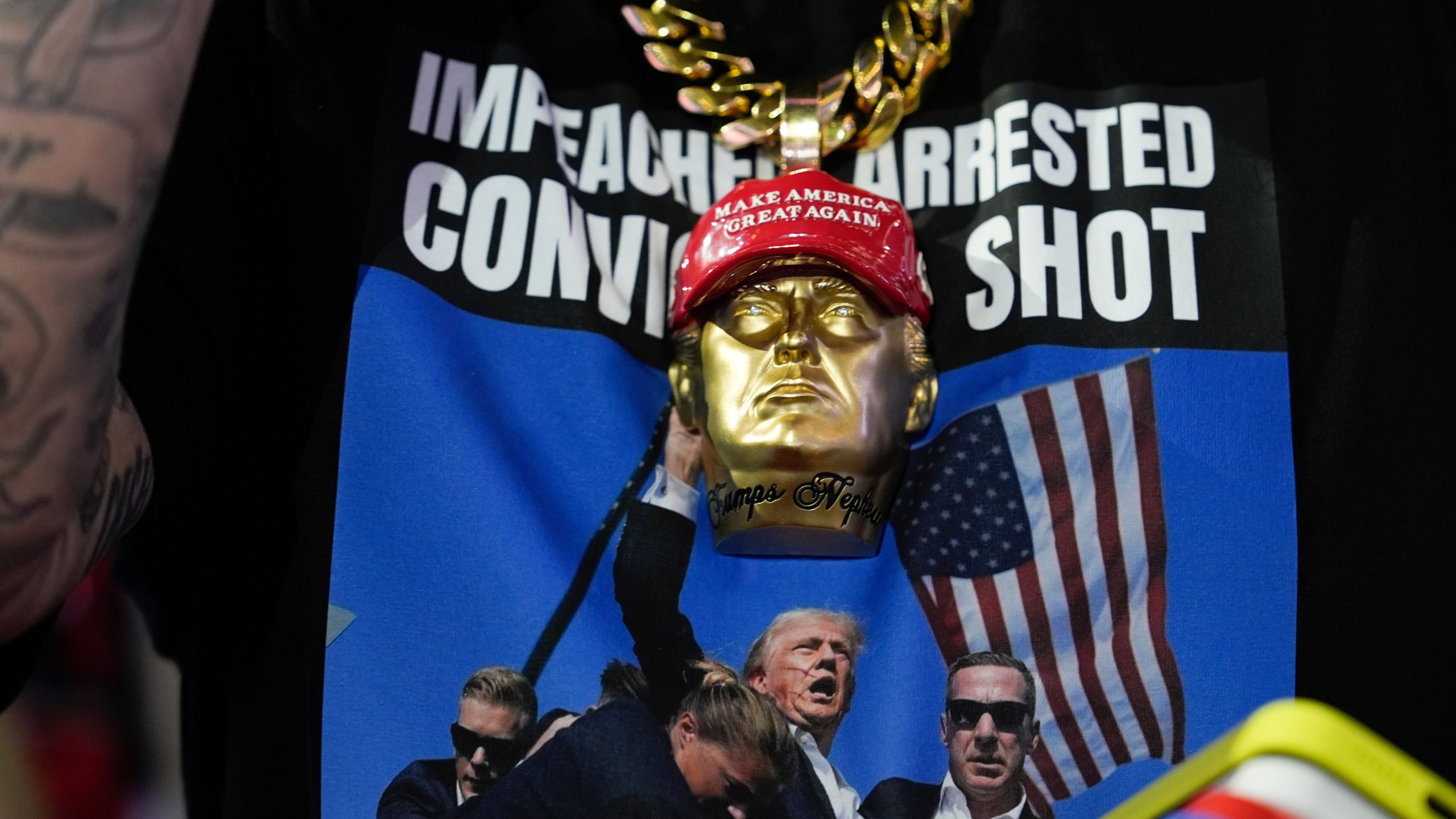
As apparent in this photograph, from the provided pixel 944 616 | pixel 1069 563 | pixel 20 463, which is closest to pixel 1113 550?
pixel 1069 563

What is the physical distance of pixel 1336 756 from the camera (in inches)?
24.7

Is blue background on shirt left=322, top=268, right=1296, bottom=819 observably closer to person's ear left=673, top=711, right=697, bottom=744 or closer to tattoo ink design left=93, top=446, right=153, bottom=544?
person's ear left=673, top=711, right=697, bottom=744

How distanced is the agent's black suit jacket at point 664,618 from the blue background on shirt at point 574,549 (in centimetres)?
2

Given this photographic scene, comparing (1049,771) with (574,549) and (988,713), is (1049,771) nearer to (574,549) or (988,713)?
(988,713)

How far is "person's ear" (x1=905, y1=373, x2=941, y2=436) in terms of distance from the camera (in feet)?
4.44

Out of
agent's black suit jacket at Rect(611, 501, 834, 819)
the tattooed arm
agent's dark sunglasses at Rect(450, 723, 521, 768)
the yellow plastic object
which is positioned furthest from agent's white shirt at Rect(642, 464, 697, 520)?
the yellow plastic object

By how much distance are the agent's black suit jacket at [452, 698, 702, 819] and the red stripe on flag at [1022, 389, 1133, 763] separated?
13.8 inches

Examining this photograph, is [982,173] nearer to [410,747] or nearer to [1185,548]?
[1185,548]

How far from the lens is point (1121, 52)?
1.50m

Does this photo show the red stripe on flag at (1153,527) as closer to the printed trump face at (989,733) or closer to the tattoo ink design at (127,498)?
the printed trump face at (989,733)

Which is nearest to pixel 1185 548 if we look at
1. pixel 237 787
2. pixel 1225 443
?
pixel 1225 443

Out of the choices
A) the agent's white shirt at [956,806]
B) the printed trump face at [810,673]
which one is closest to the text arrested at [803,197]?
the printed trump face at [810,673]

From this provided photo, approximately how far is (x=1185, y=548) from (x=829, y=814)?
0.42 m

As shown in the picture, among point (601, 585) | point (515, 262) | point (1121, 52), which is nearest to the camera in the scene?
point (601, 585)
